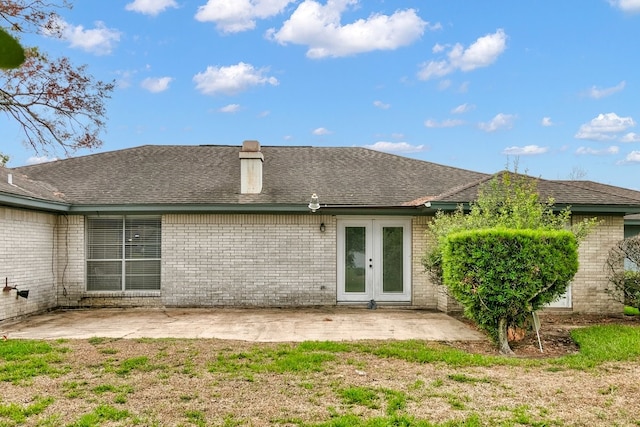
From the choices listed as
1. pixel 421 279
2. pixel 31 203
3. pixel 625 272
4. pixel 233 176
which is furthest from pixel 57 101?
pixel 625 272

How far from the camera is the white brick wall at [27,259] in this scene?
32.1 ft

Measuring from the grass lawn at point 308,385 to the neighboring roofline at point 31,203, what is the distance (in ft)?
9.77

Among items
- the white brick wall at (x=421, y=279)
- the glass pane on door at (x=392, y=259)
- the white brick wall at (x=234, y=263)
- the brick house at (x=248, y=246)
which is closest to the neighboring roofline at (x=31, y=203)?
the brick house at (x=248, y=246)

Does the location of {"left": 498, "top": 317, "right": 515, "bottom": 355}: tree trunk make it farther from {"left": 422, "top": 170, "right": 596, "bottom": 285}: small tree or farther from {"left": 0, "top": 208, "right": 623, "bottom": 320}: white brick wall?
{"left": 0, "top": 208, "right": 623, "bottom": 320}: white brick wall

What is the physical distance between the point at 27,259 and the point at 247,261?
4863mm

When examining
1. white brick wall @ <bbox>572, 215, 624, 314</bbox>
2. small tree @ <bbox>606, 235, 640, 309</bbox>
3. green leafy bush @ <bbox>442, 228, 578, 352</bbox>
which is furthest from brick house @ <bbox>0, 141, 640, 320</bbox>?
green leafy bush @ <bbox>442, 228, 578, 352</bbox>

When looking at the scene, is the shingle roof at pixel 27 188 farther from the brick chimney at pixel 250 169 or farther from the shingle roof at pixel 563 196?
the shingle roof at pixel 563 196

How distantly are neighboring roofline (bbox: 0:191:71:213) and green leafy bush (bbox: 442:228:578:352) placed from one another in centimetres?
844

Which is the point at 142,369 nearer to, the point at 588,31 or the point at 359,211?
the point at 359,211

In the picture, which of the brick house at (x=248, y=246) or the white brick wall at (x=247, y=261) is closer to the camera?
the brick house at (x=248, y=246)

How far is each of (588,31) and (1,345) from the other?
1586 cm

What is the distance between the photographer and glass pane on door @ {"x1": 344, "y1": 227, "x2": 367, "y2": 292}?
39.6ft

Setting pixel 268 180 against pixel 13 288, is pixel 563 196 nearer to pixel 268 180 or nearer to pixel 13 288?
pixel 268 180

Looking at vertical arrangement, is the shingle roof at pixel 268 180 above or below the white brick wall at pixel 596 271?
above
